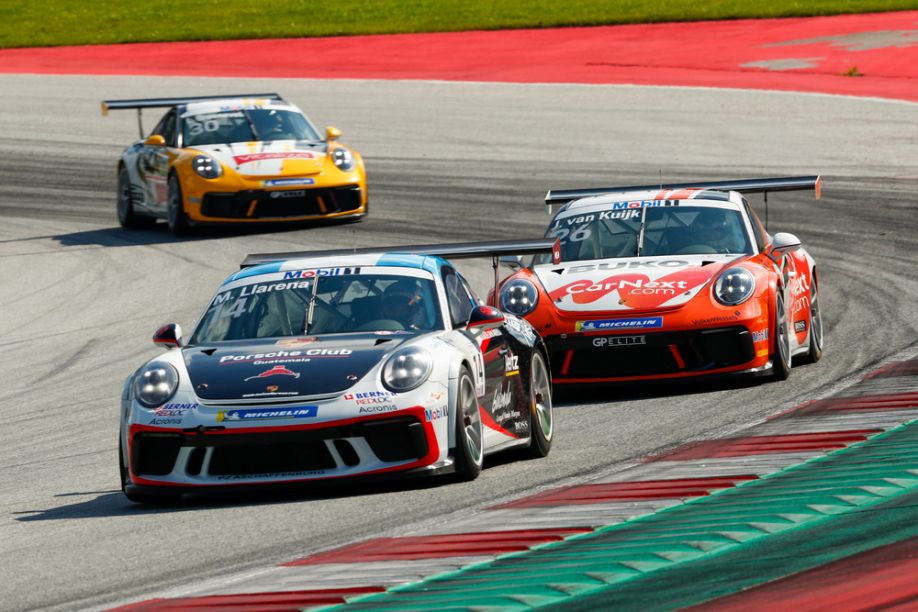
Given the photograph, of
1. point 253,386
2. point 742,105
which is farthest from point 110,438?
point 742,105

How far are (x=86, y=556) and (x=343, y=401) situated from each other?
1.56 meters

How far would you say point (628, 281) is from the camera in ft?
38.8

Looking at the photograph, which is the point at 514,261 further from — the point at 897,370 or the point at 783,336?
the point at 897,370

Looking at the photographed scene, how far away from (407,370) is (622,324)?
3370 mm

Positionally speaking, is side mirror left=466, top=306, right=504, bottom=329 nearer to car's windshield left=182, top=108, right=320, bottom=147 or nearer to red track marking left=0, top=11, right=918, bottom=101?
car's windshield left=182, top=108, right=320, bottom=147

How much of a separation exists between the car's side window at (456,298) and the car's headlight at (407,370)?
2.78 feet

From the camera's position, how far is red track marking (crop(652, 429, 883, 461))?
8.64m

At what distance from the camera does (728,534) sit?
6.49m

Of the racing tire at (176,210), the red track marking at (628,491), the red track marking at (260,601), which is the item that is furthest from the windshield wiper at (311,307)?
the racing tire at (176,210)

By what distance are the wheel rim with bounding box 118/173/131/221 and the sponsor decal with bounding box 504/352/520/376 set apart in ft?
44.3

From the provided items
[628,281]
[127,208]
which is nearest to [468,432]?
[628,281]

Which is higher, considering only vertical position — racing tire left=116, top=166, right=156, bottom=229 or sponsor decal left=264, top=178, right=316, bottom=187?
sponsor decal left=264, top=178, right=316, bottom=187

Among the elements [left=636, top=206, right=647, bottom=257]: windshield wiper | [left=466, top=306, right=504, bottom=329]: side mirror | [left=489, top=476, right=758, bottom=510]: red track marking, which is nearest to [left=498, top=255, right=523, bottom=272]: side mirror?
[left=636, top=206, right=647, bottom=257]: windshield wiper

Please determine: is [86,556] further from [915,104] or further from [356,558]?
[915,104]
